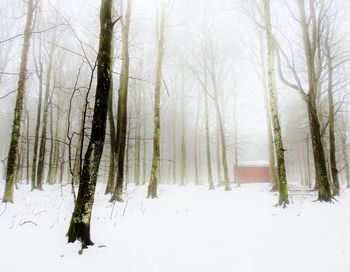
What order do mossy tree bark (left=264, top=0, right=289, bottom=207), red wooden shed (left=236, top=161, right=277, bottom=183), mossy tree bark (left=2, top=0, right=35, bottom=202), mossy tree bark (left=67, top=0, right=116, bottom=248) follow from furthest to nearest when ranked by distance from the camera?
red wooden shed (left=236, top=161, right=277, bottom=183) → mossy tree bark (left=2, top=0, right=35, bottom=202) → mossy tree bark (left=264, top=0, right=289, bottom=207) → mossy tree bark (left=67, top=0, right=116, bottom=248)

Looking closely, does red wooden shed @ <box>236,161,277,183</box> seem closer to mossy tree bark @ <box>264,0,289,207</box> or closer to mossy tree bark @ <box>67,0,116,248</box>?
mossy tree bark @ <box>264,0,289,207</box>

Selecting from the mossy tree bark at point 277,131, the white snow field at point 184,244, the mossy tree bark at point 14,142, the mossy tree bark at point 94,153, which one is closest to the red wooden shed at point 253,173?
the mossy tree bark at point 277,131

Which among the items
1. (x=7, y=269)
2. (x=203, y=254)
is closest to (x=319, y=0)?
(x=203, y=254)

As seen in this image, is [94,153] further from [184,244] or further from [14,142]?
[14,142]

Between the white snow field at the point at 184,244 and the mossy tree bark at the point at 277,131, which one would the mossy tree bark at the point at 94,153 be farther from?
the mossy tree bark at the point at 277,131

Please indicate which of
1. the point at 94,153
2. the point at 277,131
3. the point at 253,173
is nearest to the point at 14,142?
the point at 94,153

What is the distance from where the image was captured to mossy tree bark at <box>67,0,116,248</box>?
173 inches

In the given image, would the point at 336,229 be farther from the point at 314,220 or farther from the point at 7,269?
the point at 7,269

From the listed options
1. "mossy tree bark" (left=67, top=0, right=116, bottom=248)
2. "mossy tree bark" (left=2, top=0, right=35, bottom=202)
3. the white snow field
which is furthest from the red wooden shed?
"mossy tree bark" (left=67, top=0, right=116, bottom=248)

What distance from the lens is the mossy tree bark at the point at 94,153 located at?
439 centimetres

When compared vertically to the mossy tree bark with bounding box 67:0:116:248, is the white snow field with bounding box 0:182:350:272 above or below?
below

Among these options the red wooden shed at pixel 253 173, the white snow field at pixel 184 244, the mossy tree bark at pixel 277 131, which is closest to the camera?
the white snow field at pixel 184 244

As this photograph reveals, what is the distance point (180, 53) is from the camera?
1005 inches

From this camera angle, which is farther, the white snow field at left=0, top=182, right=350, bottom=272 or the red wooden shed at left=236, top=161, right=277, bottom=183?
the red wooden shed at left=236, top=161, right=277, bottom=183
